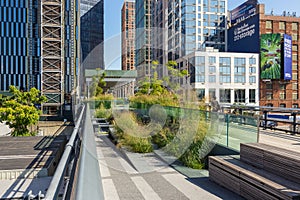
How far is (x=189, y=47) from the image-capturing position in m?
51.9

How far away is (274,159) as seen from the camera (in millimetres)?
3463

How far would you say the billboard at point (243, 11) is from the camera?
183 feet

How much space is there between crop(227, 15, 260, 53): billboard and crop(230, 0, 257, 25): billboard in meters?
1.93

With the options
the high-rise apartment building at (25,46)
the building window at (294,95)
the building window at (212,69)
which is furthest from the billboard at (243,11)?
the high-rise apartment building at (25,46)

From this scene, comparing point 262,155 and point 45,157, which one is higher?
point 262,155

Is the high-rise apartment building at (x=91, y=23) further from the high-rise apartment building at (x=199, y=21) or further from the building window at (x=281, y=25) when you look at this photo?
the building window at (x=281, y=25)

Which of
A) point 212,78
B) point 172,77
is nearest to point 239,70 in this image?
point 212,78

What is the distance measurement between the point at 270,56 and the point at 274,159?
52805 mm

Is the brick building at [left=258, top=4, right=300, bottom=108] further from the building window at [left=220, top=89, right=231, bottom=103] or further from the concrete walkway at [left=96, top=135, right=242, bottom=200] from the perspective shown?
the concrete walkway at [left=96, top=135, right=242, bottom=200]

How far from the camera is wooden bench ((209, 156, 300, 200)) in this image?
2898 mm

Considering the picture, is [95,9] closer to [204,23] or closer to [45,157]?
[204,23]

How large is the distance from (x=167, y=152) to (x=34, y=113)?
14206 mm

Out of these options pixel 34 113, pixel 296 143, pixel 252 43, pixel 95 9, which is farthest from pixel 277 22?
pixel 296 143

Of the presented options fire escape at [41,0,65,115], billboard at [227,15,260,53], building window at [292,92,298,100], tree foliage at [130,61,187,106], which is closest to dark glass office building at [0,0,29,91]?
fire escape at [41,0,65,115]
